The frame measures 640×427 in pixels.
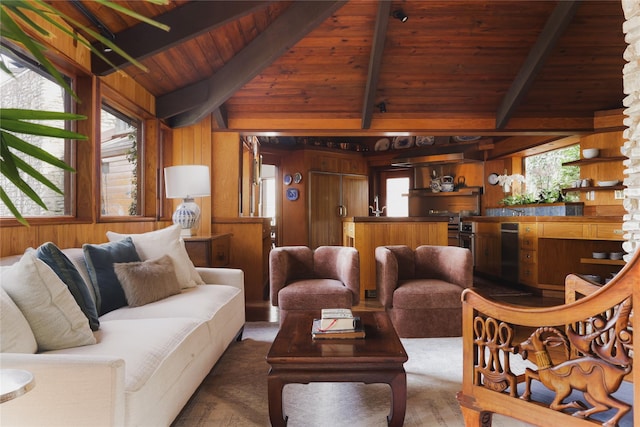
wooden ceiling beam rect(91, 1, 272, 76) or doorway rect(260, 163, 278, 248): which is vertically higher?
wooden ceiling beam rect(91, 1, 272, 76)

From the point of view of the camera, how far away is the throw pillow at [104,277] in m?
2.30

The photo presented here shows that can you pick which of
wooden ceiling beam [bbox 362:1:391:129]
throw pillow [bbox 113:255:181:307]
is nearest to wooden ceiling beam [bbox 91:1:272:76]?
wooden ceiling beam [bbox 362:1:391:129]

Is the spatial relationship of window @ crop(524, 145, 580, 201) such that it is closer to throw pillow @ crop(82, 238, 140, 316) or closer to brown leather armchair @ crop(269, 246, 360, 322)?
brown leather armchair @ crop(269, 246, 360, 322)

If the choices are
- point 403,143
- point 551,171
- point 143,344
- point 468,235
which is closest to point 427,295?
point 143,344

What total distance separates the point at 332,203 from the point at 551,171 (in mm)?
4125

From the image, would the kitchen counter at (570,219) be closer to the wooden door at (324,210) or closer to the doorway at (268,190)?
the wooden door at (324,210)

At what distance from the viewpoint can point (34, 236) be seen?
7.85 ft

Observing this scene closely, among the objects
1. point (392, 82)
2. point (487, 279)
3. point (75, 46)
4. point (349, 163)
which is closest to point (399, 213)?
point (349, 163)

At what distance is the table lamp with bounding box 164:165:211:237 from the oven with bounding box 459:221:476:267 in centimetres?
489

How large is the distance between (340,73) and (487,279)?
4.08 metres

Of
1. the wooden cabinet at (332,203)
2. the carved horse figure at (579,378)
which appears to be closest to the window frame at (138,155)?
the carved horse figure at (579,378)

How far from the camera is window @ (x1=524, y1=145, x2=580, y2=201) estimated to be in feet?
20.6

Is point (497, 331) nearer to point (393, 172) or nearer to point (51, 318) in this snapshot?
point (51, 318)

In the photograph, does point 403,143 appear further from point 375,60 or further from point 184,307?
point 184,307
